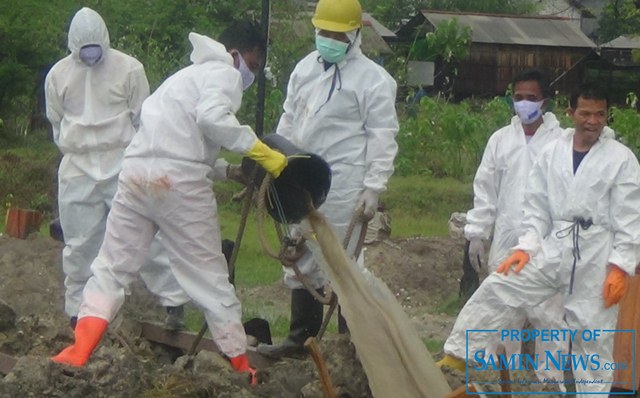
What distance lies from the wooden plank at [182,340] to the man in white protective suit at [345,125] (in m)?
0.22

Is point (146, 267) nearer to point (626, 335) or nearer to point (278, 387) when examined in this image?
point (278, 387)

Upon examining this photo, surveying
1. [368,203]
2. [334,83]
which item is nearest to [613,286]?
[368,203]

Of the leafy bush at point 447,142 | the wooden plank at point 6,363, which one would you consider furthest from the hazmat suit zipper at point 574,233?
the leafy bush at point 447,142

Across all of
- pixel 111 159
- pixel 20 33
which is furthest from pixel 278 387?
pixel 20 33

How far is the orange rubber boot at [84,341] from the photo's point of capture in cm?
652

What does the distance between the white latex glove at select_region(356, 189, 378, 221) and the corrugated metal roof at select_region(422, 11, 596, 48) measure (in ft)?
107

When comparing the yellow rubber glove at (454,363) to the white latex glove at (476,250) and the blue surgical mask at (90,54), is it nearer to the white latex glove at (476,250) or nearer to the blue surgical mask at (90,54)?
the white latex glove at (476,250)

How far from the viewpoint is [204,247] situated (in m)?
7.01

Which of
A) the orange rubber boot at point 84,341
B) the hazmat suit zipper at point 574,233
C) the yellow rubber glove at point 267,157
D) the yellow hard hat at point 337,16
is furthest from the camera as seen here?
the yellow hard hat at point 337,16

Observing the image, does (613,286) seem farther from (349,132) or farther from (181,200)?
(181,200)

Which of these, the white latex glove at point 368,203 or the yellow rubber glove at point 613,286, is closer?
the yellow rubber glove at point 613,286

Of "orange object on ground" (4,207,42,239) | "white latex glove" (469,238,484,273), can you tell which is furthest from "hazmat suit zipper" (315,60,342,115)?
"orange object on ground" (4,207,42,239)

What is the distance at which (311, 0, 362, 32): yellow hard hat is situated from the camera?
7.67 meters

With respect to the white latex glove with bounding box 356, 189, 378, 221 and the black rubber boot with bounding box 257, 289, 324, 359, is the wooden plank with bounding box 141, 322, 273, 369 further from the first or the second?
the white latex glove with bounding box 356, 189, 378, 221
